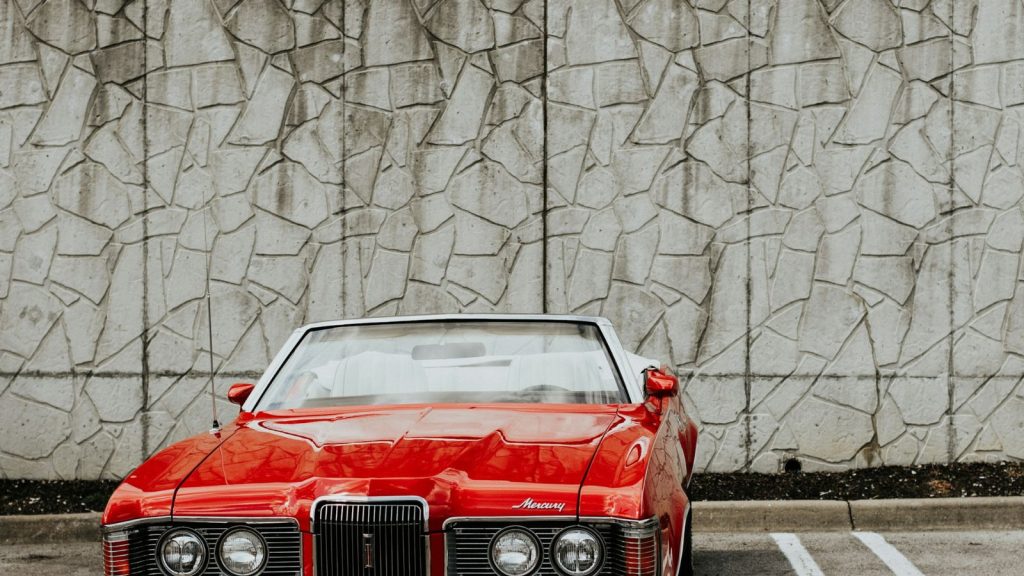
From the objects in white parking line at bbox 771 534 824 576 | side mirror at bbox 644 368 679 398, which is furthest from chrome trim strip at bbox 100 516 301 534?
white parking line at bbox 771 534 824 576

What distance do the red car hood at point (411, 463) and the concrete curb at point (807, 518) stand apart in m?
4.07

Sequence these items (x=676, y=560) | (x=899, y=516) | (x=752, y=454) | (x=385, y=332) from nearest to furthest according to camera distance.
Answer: (x=676, y=560), (x=385, y=332), (x=899, y=516), (x=752, y=454)

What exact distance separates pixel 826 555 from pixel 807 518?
3.26 ft

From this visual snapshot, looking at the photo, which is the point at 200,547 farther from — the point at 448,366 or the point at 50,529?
the point at 50,529

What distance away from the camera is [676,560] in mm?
3861

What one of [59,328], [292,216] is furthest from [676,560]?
[59,328]

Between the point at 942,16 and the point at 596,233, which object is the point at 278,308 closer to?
the point at 596,233

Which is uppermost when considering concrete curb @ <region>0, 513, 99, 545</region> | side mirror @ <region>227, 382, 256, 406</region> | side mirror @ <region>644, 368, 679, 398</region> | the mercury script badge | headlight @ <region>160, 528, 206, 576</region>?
side mirror @ <region>644, 368, 679, 398</region>

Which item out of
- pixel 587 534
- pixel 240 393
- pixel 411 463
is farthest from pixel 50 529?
pixel 587 534

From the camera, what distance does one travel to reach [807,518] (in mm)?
8094

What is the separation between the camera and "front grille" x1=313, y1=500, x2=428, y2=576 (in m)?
3.31

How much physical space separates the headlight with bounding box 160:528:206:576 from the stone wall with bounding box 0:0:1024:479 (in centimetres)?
616

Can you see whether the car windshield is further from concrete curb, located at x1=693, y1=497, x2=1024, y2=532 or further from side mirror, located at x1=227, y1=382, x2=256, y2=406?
concrete curb, located at x1=693, y1=497, x2=1024, y2=532

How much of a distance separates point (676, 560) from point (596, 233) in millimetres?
5844
